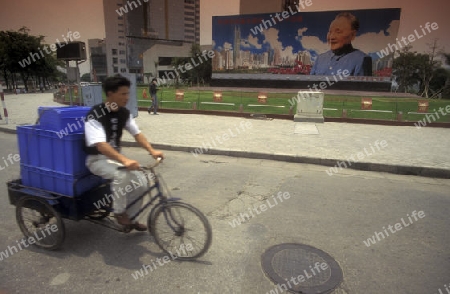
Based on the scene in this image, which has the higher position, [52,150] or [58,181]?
[52,150]

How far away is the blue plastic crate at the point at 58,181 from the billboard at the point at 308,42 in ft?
153

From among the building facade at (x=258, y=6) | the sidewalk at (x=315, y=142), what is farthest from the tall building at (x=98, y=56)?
the sidewalk at (x=315, y=142)

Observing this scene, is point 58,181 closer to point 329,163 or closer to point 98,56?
point 329,163

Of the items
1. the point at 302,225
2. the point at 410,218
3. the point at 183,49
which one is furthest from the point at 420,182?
the point at 183,49

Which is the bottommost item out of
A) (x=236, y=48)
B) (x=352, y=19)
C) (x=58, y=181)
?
(x=58, y=181)

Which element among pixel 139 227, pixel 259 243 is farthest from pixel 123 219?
pixel 259 243

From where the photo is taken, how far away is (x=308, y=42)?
153 feet

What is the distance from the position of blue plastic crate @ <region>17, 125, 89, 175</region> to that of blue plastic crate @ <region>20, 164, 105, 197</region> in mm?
54

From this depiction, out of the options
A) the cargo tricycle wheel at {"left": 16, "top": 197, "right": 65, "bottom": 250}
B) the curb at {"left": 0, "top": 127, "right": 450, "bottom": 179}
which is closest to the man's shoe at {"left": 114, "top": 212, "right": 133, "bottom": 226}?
the cargo tricycle wheel at {"left": 16, "top": 197, "right": 65, "bottom": 250}

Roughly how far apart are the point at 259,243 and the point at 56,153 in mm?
2533

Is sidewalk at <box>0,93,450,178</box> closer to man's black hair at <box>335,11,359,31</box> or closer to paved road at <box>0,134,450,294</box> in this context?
paved road at <box>0,134,450,294</box>

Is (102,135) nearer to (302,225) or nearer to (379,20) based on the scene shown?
(302,225)

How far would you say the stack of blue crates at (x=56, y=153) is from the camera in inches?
116

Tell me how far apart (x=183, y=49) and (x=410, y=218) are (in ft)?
345
